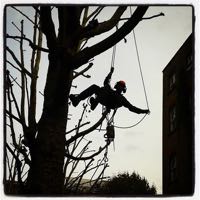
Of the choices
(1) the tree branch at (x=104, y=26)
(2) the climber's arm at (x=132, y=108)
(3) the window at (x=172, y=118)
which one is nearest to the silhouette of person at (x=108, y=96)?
(2) the climber's arm at (x=132, y=108)

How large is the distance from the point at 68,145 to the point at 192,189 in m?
0.55

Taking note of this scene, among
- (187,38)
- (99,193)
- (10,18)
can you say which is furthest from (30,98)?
(187,38)

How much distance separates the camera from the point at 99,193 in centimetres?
157

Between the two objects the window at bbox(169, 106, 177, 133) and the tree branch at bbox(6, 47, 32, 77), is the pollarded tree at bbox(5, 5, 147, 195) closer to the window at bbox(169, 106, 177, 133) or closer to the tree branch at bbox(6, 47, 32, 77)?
the tree branch at bbox(6, 47, 32, 77)

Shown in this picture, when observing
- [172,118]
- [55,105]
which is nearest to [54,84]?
[55,105]

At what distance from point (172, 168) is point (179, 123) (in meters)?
0.20

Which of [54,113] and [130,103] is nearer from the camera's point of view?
[54,113]

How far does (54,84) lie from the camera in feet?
5.16

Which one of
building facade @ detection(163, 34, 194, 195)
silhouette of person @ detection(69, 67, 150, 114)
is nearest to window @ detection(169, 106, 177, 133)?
building facade @ detection(163, 34, 194, 195)

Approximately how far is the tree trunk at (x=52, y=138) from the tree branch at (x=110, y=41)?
65mm

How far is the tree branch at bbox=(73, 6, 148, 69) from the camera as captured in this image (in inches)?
59.2

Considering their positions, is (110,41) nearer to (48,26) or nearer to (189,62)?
(48,26)

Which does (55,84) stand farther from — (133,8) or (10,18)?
(133,8)
